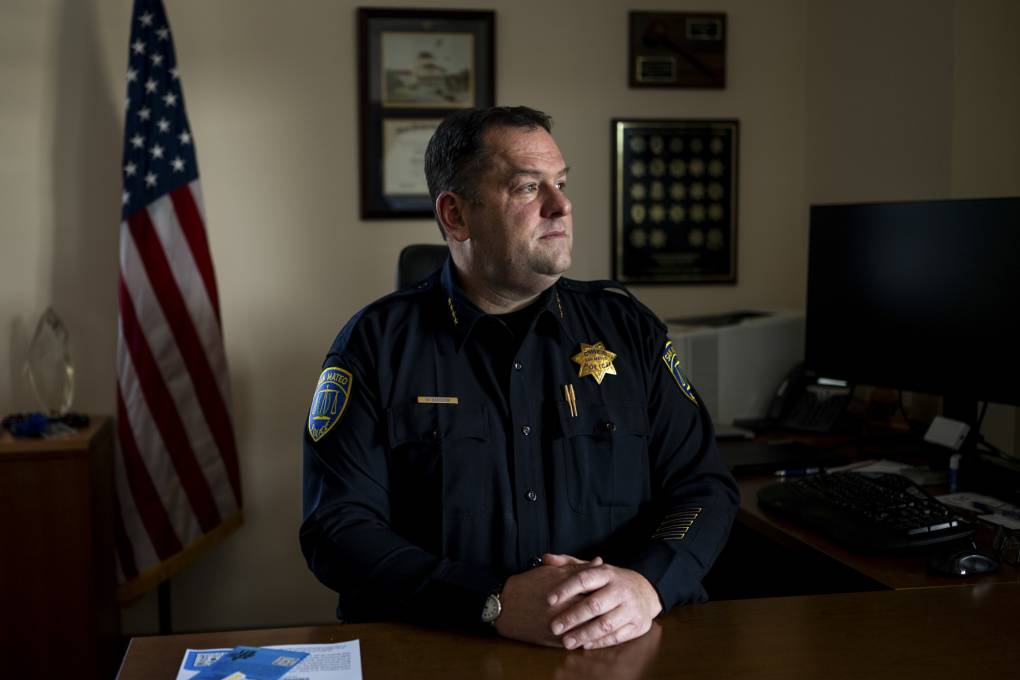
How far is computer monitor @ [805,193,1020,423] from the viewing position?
2.04 m

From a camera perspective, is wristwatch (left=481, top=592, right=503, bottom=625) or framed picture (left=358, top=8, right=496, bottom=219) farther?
framed picture (left=358, top=8, right=496, bottom=219)

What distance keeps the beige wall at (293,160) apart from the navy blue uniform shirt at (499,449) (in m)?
1.44

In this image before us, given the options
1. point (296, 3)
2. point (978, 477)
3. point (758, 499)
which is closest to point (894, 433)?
point (978, 477)

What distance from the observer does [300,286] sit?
3.26 metres

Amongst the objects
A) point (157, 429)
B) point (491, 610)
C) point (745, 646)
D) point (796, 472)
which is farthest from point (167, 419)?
point (745, 646)

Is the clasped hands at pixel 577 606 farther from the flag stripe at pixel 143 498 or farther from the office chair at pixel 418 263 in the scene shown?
the flag stripe at pixel 143 498

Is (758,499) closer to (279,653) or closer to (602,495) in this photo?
(602,495)

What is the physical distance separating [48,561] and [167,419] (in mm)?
507

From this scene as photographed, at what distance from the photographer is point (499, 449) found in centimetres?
175

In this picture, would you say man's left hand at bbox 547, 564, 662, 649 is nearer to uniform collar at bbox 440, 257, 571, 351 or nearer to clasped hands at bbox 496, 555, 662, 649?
clasped hands at bbox 496, 555, 662, 649

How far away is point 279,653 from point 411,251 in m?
1.30

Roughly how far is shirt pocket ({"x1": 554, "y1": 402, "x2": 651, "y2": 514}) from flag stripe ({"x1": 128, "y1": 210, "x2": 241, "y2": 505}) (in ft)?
5.27

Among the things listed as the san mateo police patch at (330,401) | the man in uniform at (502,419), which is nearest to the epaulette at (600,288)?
the man in uniform at (502,419)

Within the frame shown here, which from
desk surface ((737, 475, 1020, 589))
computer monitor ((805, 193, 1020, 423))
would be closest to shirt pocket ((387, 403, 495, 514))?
desk surface ((737, 475, 1020, 589))
